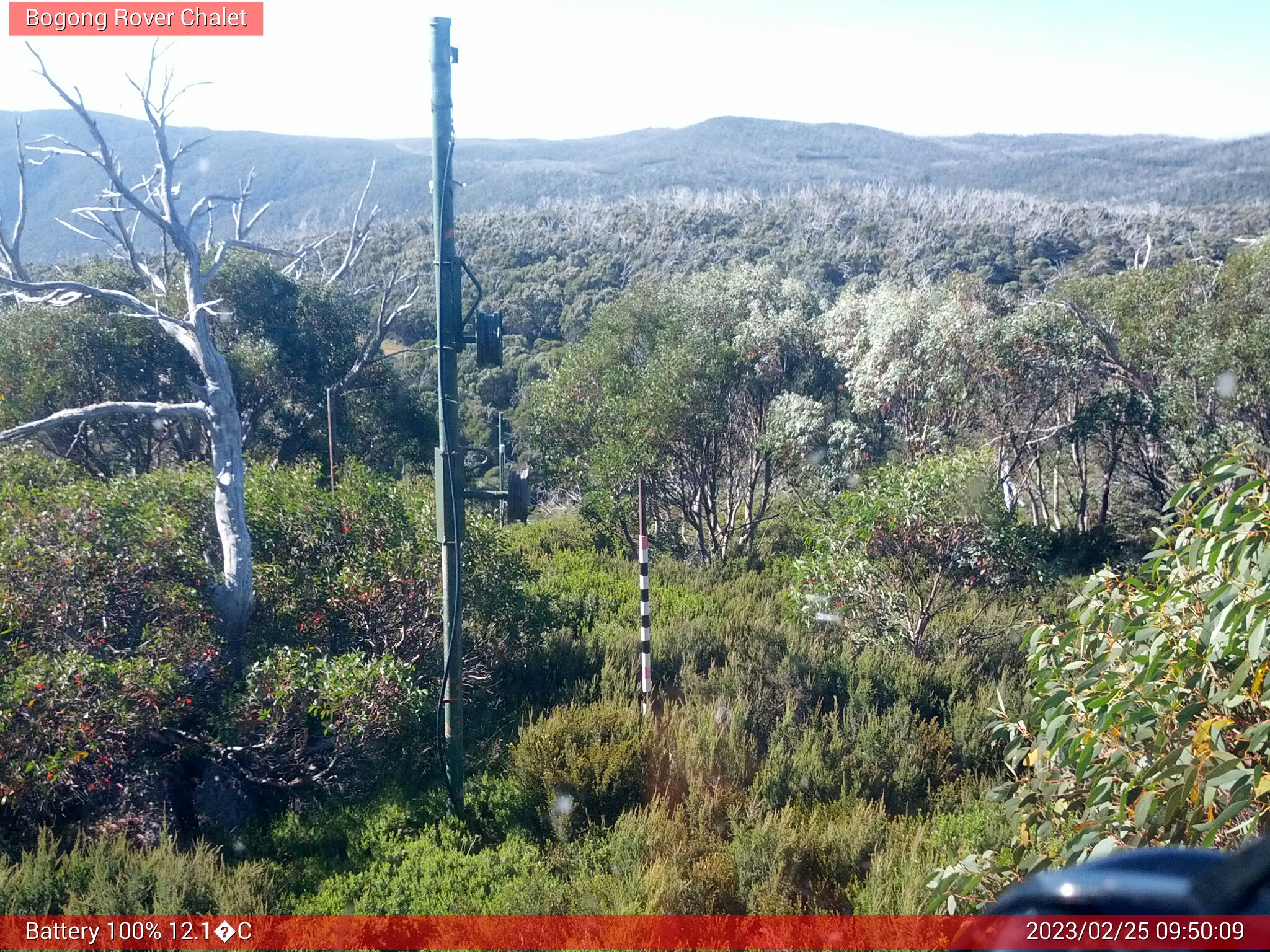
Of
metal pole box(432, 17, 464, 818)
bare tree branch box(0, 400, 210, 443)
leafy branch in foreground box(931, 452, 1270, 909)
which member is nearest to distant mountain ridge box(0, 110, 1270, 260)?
bare tree branch box(0, 400, 210, 443)

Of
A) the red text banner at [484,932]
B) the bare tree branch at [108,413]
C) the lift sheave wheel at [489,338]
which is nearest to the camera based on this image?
the red text banner at [484,932]

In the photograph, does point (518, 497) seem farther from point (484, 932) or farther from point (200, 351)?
point (200, 351)

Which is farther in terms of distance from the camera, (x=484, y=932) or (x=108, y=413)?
(x=108, y=413)

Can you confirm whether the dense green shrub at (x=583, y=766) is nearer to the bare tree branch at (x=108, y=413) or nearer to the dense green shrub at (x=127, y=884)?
the dense green shrub at (x=127, y=884)

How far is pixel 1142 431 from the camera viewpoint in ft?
45.5

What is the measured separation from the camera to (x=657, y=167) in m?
74.2

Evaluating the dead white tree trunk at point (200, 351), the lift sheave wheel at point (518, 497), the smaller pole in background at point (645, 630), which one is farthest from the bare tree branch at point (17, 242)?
the smaller pole in background at point (645, 630)

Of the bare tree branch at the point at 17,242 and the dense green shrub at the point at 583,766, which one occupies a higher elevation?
the bare tree branch at the point at 17,242

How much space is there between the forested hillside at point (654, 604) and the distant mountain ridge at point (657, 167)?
1302 inches

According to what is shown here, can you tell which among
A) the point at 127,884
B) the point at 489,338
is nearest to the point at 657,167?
the point at 489,338

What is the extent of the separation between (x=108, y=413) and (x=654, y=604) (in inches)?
243

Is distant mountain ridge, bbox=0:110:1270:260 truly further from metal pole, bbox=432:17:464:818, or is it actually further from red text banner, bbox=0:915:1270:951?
red text banner, bbox=0:915:1270:951

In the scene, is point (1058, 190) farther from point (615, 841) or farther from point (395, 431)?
point (615, 841)

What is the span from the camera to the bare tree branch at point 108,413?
5.62 metres
